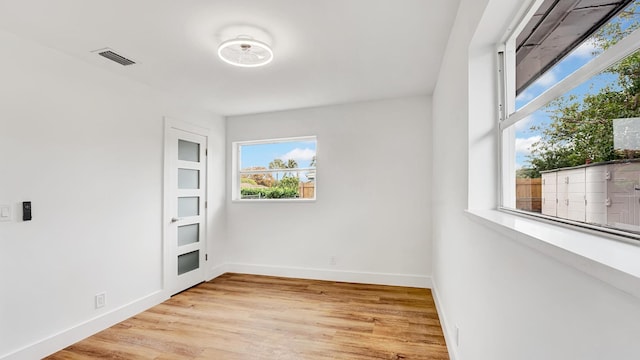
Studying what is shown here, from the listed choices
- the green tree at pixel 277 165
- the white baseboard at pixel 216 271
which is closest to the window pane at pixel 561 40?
the green tree at pixel 277 165

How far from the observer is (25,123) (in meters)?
2.32

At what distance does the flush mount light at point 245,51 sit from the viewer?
2254 mm

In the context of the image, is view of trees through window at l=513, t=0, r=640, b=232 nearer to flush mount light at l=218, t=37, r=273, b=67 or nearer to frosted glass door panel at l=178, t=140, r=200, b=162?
flush mount light at l=218, t=37, r=273, b=67

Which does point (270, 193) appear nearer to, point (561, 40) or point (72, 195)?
point (72, 195)

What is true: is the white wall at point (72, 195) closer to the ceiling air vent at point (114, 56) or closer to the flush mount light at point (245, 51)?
the ceiling air vent at point (114, 56)

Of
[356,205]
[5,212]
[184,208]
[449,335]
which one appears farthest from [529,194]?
[184,208]

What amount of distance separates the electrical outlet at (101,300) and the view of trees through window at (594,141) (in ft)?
11.4

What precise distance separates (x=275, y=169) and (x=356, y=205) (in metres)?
1.38

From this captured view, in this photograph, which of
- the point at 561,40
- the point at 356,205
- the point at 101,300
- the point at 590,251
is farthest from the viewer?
the point at 356,205

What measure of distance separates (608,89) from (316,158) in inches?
144

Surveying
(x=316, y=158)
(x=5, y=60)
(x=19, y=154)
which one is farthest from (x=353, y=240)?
(x=5, y=60)

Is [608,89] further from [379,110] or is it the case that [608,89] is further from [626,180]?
[379,110]

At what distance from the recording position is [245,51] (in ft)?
7.80

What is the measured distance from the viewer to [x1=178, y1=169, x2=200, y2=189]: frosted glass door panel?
388cm
